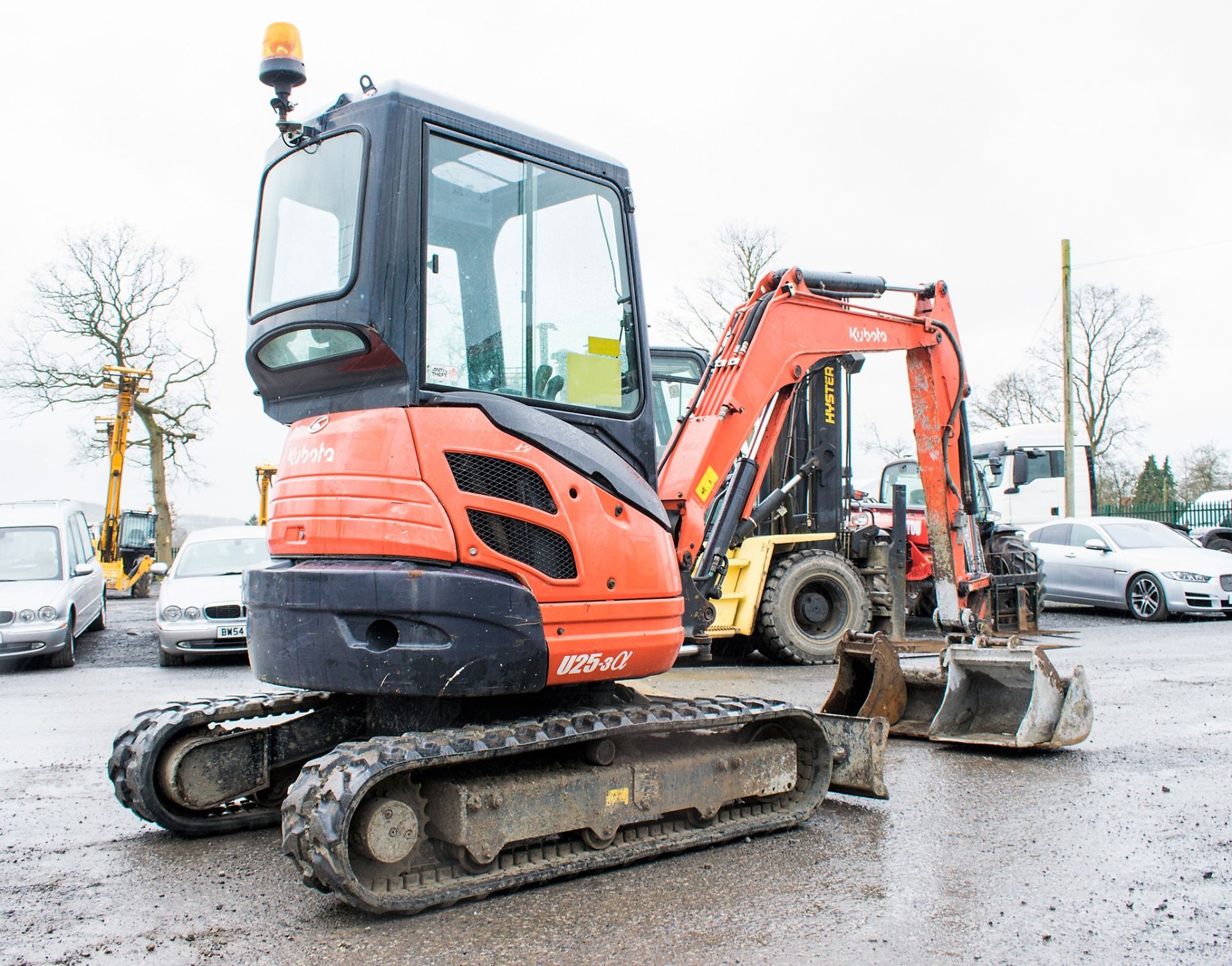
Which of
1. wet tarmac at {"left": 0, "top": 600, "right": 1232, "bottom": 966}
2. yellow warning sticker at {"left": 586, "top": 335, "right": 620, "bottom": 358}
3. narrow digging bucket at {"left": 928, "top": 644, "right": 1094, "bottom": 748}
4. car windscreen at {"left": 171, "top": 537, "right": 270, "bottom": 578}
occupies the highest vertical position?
yellow warning sticker at {"left": 586, "top": 335, "right": 620, "bottom": 358}

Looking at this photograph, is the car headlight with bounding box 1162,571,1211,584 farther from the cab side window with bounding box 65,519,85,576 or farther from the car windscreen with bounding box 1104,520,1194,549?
the cab side window with bounding box 65,519,85,576

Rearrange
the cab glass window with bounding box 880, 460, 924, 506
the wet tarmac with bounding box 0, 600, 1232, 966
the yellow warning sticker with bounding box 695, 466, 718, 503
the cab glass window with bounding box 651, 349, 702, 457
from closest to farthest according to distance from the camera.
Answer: the wet tarmac with bounding box 0, 600, 1232, 966 < the yellow warning sticker with bounding box 695, 466, 718, 503 < the cab glass window with bounding box 651, 349, 702, 457 < the cab glass window with bounding box 880, 460, 924, 506

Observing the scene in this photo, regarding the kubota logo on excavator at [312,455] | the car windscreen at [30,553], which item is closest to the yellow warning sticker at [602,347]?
the kubota logo on excavator at [312,455]

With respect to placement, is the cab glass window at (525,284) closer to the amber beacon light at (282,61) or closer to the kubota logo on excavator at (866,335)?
the amber beacon light at (282,61)

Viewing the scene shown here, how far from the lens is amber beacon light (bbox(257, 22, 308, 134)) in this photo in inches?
167

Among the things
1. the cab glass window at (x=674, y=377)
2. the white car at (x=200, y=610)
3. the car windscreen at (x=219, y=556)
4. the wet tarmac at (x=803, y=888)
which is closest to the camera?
the wet tarmac at (x=803, y=888)

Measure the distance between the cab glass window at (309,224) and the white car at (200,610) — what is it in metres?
7.73

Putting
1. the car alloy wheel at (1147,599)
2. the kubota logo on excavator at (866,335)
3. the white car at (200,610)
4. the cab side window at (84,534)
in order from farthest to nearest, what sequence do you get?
the car alloy wheel at (1147,599) → the cab side window at (84,534) → the white car at (200,610) → the kubota logo on excavator at (866,335)

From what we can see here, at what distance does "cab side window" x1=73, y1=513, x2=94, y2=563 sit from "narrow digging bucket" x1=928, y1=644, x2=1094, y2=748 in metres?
11.2

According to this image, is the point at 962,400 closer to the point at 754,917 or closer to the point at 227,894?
the point at 754,917

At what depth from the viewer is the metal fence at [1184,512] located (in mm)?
31750

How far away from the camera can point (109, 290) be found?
3453cm

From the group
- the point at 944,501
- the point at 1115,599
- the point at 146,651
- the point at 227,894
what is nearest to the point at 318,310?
the point at 227,894

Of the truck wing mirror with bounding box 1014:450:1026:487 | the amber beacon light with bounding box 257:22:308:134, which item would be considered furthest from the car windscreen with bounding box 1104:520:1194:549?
the amber beacon light with bounding box 257:22:308:134
